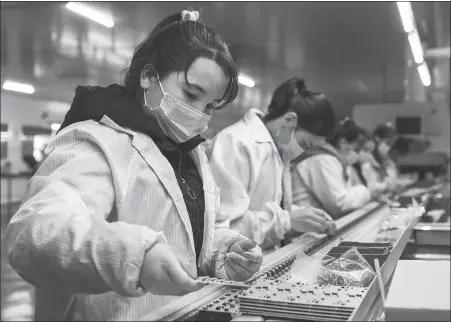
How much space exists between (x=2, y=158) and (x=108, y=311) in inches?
661

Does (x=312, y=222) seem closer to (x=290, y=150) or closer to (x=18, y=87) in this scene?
(x=290, y=150)

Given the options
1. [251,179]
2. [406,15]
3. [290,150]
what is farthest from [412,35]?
[251,179]

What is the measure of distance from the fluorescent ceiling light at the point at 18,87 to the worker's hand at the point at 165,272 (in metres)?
13.0

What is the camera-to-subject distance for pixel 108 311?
143 cm

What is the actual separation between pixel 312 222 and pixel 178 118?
1.22 meters

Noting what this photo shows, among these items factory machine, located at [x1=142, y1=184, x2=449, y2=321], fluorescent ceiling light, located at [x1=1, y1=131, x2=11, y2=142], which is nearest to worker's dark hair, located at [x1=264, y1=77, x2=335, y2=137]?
factory machine, located at [x1=142, y1=184, x2=449, y2=321]

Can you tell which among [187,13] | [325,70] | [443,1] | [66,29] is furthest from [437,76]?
[187,13]

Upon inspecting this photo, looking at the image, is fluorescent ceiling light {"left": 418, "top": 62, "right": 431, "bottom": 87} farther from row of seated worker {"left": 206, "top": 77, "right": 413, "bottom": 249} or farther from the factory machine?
the factory machine

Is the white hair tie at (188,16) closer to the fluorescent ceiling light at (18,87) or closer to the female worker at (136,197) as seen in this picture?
the female worker at (136,197)

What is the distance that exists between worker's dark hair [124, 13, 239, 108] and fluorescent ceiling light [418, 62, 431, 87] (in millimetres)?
8088

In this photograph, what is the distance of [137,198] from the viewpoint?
146 centimetres

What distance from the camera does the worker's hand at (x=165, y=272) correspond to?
97cm

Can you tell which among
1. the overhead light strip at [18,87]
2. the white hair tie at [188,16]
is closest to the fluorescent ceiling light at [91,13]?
the white hair tie at [188,16]

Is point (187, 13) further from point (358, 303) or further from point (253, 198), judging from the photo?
point (253, 198)
